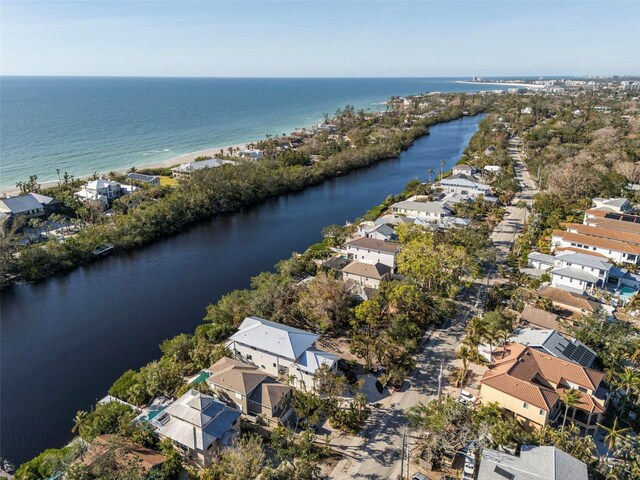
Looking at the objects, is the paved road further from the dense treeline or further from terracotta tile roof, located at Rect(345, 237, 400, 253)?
the dense treeline

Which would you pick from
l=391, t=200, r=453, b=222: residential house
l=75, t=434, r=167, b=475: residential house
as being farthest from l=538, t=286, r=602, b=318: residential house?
l=75, t=434, r=167, b=475: residential house

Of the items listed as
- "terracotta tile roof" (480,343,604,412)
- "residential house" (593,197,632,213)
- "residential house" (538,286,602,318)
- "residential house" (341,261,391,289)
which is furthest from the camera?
"residential house" (593,197,632,213)

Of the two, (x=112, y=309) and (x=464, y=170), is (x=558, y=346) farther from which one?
(x=464, y=170)

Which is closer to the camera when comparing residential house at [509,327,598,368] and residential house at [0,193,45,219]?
residential house at [509,327,598,368]

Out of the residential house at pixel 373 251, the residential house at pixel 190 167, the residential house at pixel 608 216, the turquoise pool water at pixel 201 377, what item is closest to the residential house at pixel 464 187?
the residential house at pixel 608 216

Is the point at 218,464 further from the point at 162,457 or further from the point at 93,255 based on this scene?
the point at 93,255

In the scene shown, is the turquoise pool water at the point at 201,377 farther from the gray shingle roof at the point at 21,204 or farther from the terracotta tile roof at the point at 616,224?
the terracotta tile roof at the point at 616,224
